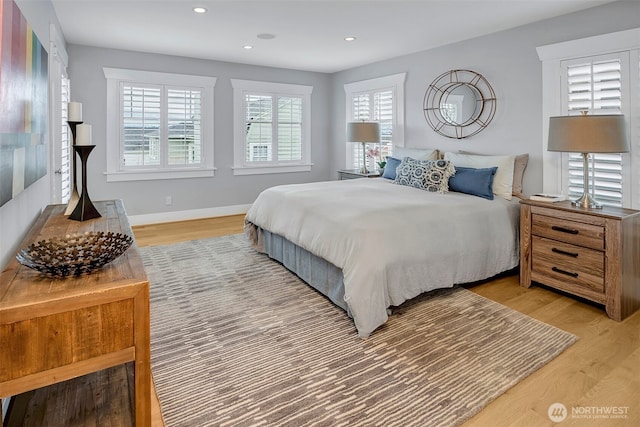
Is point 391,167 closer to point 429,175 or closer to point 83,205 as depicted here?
point 429,175

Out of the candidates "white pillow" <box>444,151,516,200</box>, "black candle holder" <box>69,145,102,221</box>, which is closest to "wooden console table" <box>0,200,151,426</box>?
"black candle holder" <box>69,145,102,221</box>

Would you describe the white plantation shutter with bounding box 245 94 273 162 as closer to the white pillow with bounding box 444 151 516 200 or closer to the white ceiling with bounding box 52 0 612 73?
the white ceiling with bounding box 52 0 612 73

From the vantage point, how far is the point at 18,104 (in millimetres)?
1731

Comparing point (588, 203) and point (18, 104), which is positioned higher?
point (18, 104)

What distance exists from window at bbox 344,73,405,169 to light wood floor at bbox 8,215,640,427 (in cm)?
301

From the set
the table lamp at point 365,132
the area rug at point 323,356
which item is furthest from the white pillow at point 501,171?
the table lamp at point 365,132

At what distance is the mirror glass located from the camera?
14.5 ft

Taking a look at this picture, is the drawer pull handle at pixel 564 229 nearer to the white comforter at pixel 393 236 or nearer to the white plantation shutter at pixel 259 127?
the white comforter at pixel 393 236

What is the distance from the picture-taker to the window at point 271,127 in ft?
20.2

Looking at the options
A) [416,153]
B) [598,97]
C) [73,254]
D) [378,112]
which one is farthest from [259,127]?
[73,254]

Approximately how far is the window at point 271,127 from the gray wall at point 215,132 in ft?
0.34

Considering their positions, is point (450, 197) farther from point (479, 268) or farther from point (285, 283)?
point (285, 283)

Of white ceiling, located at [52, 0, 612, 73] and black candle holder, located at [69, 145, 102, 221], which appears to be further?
white ceiling, located at [52, 0, 612, 73]

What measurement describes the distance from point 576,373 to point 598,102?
8.00 ft
